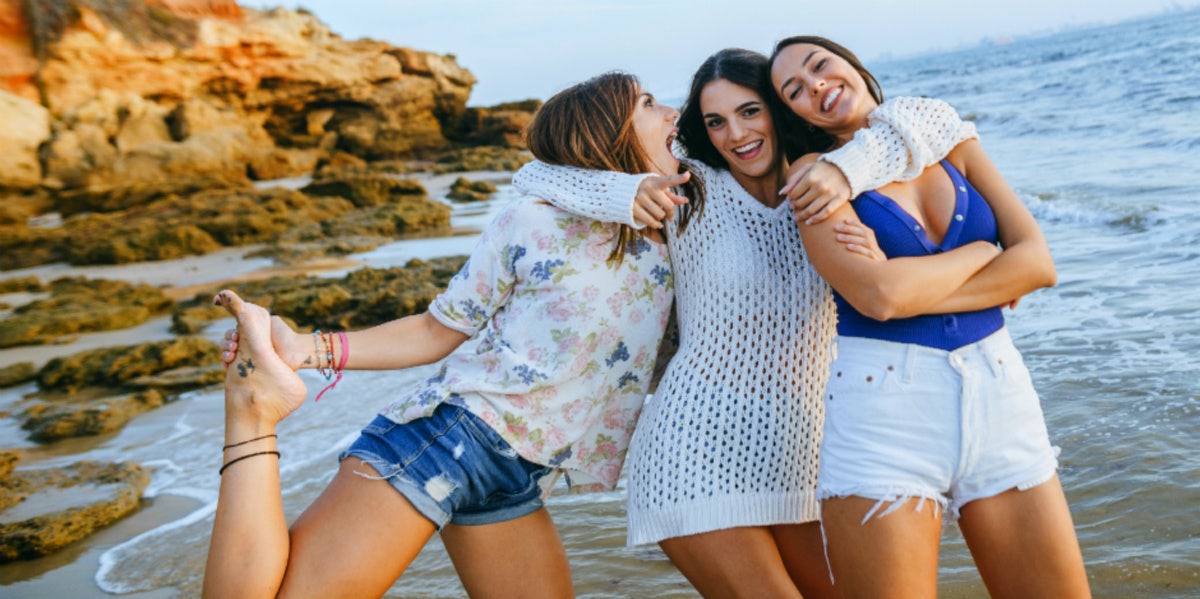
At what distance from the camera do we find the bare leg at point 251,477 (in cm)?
255

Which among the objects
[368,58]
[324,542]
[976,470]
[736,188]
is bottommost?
[324,542]

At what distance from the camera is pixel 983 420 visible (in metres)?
2.40

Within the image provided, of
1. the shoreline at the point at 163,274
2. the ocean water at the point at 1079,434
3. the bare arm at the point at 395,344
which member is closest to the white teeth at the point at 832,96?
the bare arm at the point at 395,344

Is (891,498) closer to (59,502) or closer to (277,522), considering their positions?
(277,522)

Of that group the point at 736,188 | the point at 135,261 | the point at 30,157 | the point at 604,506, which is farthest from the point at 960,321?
the point at 30,157

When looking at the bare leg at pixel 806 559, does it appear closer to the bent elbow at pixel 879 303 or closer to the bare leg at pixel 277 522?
the bent elbow at pixel 879 303

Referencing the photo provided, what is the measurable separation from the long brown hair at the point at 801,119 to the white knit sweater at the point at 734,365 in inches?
9.2

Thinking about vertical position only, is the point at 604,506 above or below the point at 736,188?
below

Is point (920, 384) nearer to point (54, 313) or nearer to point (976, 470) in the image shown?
point (976, 470)

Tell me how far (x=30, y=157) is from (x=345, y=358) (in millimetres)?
18667

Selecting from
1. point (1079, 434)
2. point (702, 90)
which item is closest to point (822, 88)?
point (702, 90)

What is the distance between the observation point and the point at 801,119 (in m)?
3.10

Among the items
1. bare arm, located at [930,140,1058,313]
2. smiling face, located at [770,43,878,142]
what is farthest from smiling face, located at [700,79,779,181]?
bare arm, located at [930,140,1058,313]

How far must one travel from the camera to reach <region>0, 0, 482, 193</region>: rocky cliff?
63.3ft
